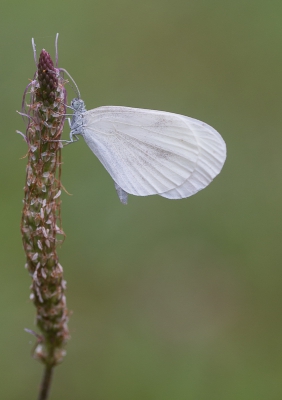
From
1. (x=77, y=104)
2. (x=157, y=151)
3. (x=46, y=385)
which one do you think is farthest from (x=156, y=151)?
(x=46, y=385)

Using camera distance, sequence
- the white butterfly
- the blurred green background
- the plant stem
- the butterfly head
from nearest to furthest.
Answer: the plant stem
the butterfly head
the white butterfly
the blurred green background

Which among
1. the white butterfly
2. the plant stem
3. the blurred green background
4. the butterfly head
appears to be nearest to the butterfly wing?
the white butterfly

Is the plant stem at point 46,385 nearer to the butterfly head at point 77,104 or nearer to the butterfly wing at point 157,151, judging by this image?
the butterfly wing at point 157,151

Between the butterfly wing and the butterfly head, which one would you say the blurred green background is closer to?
the butterfly wing

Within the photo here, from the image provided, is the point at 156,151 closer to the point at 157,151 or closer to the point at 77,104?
the point at 157,151

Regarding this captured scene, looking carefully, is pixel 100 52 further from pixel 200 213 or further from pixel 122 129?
pixel 122 129
